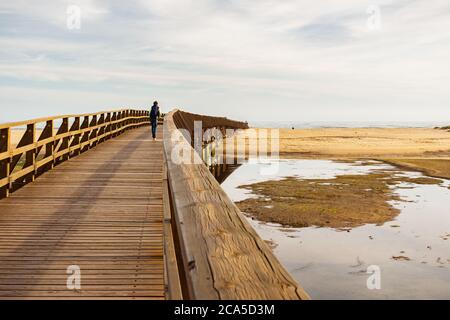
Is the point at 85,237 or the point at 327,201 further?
the point at 327,201

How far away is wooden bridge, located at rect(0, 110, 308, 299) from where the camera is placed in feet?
5.32

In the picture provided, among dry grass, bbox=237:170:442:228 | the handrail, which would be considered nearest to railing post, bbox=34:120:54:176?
dry grass, bbox=237:170:442:228

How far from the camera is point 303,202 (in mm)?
18562

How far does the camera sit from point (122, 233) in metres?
5.98

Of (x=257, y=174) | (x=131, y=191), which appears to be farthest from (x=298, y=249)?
(x=257, y=174)

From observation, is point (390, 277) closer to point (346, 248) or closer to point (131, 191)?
point (346, 248)

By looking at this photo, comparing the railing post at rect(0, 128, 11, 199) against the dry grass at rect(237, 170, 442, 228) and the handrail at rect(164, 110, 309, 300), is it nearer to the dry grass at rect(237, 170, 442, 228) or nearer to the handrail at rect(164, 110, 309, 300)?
the handrail at rect(164, 110, 309, 300)

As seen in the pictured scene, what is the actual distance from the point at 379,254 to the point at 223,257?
1154 centimetres

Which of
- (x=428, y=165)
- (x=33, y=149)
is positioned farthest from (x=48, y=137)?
(x=428, y=165)

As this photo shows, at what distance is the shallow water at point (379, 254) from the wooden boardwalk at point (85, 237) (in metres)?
4.30

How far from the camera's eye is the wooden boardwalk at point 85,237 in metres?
4.28

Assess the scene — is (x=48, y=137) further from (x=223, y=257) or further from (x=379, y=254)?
(x=223, y=257)

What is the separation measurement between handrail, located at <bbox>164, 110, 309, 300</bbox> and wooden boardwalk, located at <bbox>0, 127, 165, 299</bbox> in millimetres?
2150

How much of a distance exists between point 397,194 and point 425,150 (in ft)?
74.8
